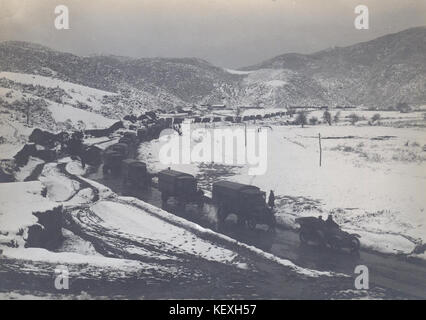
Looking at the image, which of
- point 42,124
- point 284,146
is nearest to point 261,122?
point 284,146

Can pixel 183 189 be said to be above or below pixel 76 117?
below

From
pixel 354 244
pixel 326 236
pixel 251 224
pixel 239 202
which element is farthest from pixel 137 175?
pixel 354 244

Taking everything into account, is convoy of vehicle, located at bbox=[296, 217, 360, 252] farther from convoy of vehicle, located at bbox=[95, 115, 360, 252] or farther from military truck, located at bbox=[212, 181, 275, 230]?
military truck, located at bbox=[212, 181, 275, 230]

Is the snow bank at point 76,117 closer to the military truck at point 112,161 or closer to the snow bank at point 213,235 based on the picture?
the military truck at point 112,161

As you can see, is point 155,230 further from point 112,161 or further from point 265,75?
point 265,75

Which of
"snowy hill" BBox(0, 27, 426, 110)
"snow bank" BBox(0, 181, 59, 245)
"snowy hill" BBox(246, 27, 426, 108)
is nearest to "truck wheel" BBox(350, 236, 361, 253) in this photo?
"snow bank" BBox(0, 181, 59, 245)

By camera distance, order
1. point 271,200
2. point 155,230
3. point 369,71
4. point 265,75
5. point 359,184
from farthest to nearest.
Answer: point 265,75 → point 369,71 → point 359,184 → point 271,200 → point 155,230
